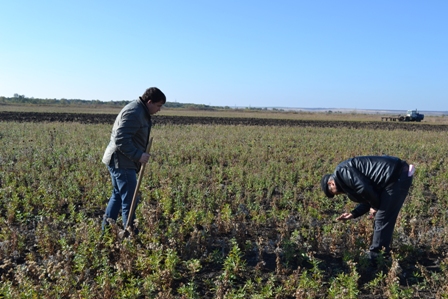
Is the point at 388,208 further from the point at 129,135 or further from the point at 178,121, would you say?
the point at 178,121

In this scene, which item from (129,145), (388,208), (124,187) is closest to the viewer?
(388,208)

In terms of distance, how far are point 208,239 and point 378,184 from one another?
2.26 m

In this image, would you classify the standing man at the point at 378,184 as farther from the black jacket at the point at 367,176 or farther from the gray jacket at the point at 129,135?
the gray jacket at the point at 129,135

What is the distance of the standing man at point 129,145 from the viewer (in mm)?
4680

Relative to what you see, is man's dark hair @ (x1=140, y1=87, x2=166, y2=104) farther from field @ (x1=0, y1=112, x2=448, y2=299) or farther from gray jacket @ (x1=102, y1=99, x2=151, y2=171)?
field @ (x1=0, y1=112, x2=448, y2=299)

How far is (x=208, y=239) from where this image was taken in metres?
5.21

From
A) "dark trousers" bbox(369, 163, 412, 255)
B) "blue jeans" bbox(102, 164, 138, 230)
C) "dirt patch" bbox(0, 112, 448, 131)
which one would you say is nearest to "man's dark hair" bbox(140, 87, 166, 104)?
"blue jeans" bbox(102, 164, 138, 230)

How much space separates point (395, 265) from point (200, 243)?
7.65 ft

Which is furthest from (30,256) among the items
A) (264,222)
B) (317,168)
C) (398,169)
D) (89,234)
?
(317,168)

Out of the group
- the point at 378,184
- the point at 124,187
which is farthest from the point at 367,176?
the point at 124,187

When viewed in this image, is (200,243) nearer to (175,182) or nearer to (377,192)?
(377,192)

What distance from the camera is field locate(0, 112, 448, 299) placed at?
12.7 feet

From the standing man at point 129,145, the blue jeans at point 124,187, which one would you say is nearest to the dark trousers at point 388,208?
the standing man at point 129,145

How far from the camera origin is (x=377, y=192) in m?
4.48
